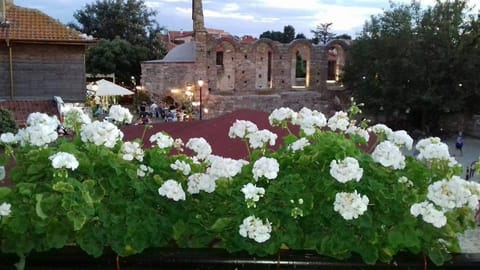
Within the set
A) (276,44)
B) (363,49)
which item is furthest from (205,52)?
(363,49)

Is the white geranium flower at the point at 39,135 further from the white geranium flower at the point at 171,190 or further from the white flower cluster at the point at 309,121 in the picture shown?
the white flower cluster at the point at 309,121

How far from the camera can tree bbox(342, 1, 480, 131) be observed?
77.8 feet

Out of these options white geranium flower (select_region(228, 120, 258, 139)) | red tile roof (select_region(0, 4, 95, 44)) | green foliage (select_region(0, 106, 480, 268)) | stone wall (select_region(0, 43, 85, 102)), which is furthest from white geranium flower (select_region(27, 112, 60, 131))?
stone wall (select_region(0, 43, 85, 102))

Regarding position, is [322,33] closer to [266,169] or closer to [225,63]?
[225,63]

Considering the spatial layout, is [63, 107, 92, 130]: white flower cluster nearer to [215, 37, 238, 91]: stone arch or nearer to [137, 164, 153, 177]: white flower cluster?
[137, 164, 153, 177]: white flower cluster

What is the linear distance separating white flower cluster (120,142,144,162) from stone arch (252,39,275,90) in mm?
26733

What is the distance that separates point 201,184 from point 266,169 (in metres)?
0.30

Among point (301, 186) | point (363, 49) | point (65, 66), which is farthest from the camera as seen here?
point (363, 49)

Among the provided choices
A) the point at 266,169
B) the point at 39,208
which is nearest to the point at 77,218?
the point at 39,208

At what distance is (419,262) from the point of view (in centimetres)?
208

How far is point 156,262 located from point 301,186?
65 cm

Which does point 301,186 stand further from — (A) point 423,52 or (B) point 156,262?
(A) point 423,52

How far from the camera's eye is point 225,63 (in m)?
29.8

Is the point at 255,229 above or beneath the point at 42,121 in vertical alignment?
beneath
